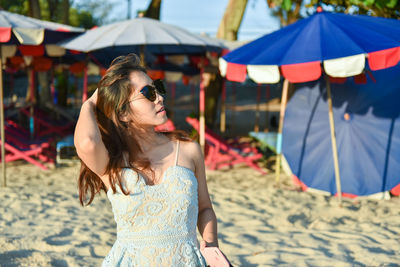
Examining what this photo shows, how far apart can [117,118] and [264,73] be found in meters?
3.99

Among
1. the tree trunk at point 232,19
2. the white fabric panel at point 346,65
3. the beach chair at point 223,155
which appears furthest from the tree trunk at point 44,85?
the white fabric panel at point 346,65

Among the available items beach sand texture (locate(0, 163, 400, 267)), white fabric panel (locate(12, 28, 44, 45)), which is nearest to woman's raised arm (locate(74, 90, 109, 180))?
beach sand texture (locate(0, 163, 400, 267))

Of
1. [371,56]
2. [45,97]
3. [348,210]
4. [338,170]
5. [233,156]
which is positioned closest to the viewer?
[371,56]

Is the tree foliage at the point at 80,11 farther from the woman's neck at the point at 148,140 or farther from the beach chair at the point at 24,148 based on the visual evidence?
the woman's neck at the point at 148,140

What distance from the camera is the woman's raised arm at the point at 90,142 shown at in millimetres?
1541

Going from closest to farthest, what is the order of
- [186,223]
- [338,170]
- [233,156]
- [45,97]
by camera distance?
[186,223] → [338,170] → [233,156] → [45,97]

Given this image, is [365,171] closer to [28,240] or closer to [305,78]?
[305,78]

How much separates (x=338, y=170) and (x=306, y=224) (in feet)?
4.24

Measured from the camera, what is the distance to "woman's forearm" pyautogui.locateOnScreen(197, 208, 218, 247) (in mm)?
1697

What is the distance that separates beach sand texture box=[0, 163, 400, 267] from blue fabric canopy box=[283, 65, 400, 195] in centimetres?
32

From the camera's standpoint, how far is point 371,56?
489cm

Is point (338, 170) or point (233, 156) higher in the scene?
point (338, 170)

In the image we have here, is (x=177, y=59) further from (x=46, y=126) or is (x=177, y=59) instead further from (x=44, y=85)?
(x=44, y=85)

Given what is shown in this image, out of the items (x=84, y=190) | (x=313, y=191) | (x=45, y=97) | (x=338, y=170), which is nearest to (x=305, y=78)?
(x=338, y=170)
